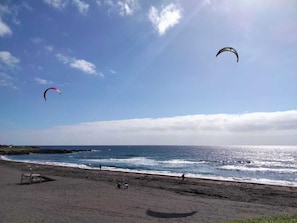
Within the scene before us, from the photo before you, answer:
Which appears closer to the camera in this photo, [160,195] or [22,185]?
[160,195]

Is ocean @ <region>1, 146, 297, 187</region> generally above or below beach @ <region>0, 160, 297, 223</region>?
above

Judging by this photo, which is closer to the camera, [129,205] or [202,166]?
[129,205]

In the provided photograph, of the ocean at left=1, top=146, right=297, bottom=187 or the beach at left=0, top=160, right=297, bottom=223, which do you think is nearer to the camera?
the beach at left=0, top=160, right=297, bottom=223

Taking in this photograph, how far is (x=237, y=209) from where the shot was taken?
12961 mm

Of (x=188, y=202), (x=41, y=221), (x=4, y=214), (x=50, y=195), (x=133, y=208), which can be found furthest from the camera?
(x=50, y=195)

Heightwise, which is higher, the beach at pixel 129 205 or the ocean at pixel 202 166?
the ocean at pixel 202 166

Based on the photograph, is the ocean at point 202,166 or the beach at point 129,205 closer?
the beach at point 129,205

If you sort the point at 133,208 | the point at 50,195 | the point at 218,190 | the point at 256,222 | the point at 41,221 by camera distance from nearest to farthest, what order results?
the point at 256,222, the point at 41,221, the point at 133,208, the point at 50,195, the point at 218,190

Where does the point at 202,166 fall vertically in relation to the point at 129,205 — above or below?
above

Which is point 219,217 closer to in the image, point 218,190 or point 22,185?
point 218,190

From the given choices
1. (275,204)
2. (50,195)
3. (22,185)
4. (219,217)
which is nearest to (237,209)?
(219,217)

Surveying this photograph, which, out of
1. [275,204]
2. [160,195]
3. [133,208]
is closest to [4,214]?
[133,208]

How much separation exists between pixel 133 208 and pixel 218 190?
27.6 ft

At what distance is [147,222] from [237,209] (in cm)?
470
